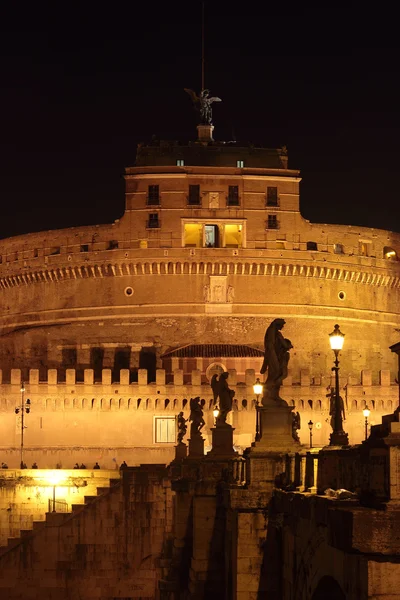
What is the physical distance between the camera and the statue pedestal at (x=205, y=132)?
73875 millimetres

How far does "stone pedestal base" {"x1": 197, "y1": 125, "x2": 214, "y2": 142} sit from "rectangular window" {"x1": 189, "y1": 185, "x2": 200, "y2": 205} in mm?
4674

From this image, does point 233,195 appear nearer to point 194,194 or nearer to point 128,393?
point 194,194

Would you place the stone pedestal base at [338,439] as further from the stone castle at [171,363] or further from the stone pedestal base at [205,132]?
the stone pedestal base at [205,132]

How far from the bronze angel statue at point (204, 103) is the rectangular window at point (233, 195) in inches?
256

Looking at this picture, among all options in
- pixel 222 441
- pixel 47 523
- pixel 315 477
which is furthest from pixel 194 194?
pixel 315 477

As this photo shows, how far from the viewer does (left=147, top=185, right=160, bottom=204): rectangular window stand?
69750 millimetres

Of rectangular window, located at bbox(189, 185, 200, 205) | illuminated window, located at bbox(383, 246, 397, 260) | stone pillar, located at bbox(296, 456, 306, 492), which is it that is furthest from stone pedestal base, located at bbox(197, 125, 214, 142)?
stone pillar, located at bbox(296, 456, 306, 492)

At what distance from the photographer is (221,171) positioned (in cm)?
7000

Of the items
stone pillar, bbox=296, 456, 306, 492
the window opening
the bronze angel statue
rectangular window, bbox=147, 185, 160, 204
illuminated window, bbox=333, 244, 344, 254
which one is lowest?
stone pillar, bbox=296, 456, 306, 492

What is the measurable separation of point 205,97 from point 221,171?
717 centimetres

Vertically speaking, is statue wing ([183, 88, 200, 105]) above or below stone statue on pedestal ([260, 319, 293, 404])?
above

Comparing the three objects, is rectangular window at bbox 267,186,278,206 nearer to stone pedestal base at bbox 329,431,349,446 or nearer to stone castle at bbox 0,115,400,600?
stone castle at bbox 0,115,400,600

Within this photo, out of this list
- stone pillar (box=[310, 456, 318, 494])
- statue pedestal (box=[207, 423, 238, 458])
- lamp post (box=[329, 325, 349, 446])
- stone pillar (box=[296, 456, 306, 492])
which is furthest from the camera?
statue pedestal (box=[207, 423, 238, 458])

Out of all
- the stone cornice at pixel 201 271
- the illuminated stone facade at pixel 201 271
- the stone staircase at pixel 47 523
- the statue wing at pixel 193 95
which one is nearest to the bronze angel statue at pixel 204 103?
the statue wing at pixel 193 95
